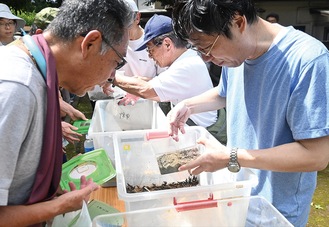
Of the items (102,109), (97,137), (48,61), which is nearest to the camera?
(48,61)

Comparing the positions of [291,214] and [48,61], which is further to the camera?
[291,214]

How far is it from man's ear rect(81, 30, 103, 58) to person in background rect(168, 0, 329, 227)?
30 centimetres

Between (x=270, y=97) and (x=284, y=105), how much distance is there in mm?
63

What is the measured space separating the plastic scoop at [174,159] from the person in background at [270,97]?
0.24m

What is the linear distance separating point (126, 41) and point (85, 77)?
172 millimetres

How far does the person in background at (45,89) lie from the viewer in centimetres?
79

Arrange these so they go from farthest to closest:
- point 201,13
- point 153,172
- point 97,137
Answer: point 97,137 < point 153,172 < point 201,13

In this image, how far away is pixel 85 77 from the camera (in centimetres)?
104

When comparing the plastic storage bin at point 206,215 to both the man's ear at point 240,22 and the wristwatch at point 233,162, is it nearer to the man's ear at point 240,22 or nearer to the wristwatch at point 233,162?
the wristwatch at point 233,162

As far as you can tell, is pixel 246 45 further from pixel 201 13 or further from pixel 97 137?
pixel 97 137

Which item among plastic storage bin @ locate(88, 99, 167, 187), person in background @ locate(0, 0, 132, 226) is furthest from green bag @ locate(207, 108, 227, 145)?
person in background @ locate(0, 0, 132, 226)

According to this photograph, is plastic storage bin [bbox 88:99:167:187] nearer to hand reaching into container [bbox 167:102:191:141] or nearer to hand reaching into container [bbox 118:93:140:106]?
hand reaching into container [bbox 118:93:140:106]

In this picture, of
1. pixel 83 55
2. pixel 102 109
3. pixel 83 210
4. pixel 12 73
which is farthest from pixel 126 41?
pixel 102 109

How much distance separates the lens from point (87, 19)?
0.94 m
